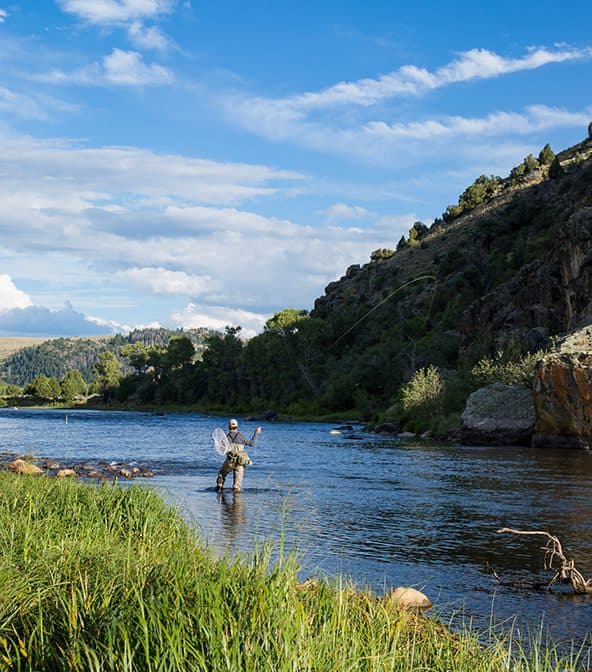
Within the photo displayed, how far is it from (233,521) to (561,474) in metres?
14.5

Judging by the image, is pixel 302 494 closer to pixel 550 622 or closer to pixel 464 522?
pixel 464 522

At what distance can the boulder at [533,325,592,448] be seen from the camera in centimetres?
Result: 3847

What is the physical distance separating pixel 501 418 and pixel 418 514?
26704 millimetres

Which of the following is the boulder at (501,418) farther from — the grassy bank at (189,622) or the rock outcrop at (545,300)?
the grassy bank at (189,622)

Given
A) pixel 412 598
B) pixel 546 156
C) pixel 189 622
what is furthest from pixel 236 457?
pixel 546 156

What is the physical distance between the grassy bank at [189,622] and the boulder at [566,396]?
104ft

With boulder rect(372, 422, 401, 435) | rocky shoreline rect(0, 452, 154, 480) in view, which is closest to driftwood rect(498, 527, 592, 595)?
rocky shoreline rect(0, 452, 154, 480)

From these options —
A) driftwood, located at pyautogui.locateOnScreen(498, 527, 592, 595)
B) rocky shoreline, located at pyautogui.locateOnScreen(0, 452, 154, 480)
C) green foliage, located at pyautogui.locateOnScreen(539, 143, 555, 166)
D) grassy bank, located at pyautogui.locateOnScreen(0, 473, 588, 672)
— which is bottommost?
rocky shoreline, located at pyautogui.locateOnScreen(0, 452, 154, 480)

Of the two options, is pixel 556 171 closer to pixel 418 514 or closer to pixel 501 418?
pixel 501 418

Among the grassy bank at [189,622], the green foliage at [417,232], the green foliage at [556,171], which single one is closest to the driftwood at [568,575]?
the grassy bank at [189,622]

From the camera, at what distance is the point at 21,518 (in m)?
9.80

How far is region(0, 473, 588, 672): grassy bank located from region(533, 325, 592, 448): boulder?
31778mm

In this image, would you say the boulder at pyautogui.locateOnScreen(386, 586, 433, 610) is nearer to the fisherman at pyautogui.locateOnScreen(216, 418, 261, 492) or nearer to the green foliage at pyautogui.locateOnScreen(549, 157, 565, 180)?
the fisherman at pyautogui.locateOnScreen(216, 418, 261, 492)

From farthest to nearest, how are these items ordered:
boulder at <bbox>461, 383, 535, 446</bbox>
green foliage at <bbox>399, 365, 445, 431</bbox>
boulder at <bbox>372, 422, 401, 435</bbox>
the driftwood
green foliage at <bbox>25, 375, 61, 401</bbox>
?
green foliage at <bbox>25, 375, 61, 401</bbox> < boulder at <bbox>372, 422, 401, 435</bbox> < green foliage at <bbox>399, 365, 445, 431</bbox> < boulder at <bbox>461, 383, 535, 446</bbox> < the driftwood
